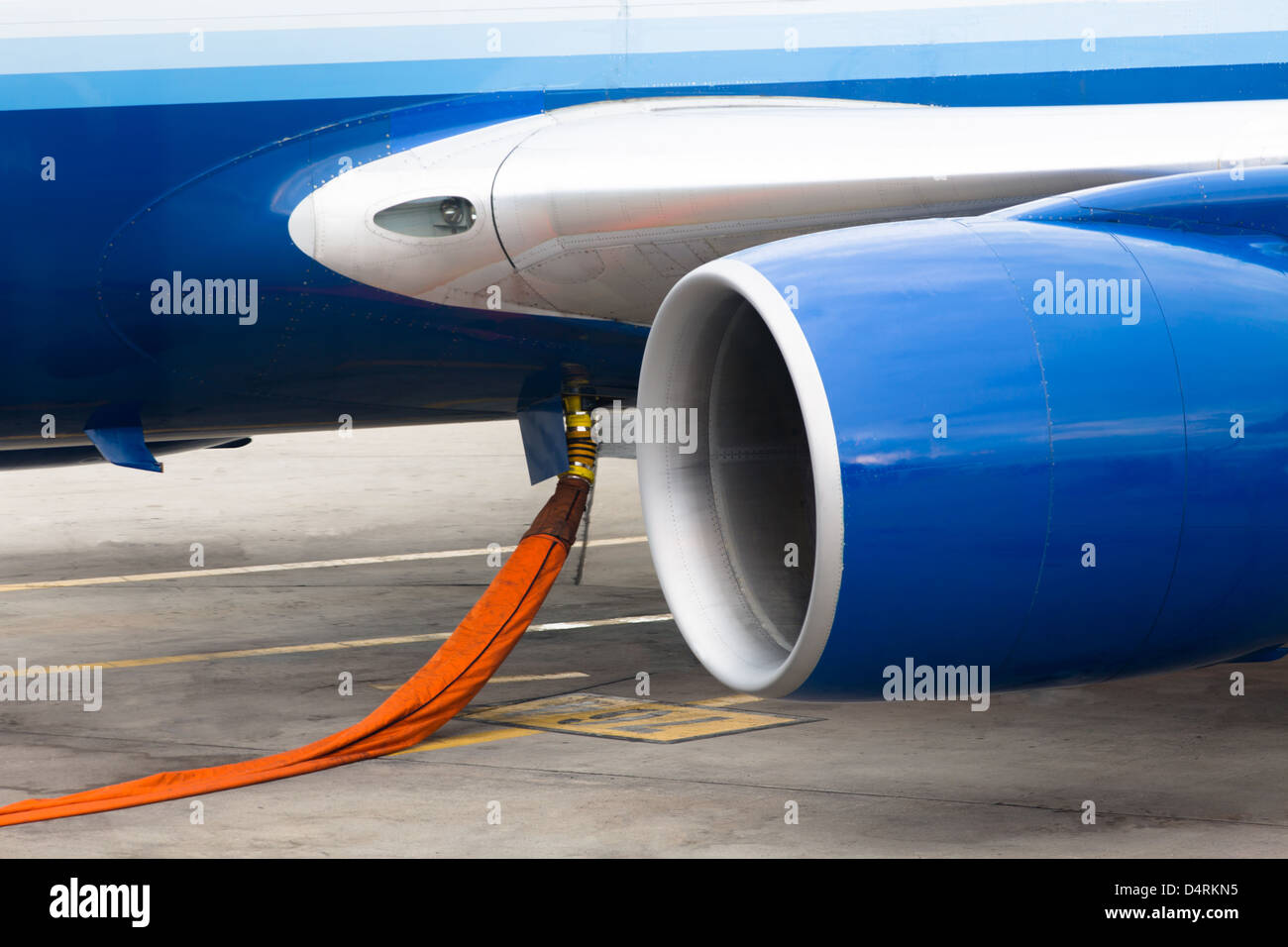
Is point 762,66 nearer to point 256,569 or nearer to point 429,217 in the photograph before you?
point 429,217

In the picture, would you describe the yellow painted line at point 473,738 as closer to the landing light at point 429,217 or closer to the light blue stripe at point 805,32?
the landing light at point 429,217

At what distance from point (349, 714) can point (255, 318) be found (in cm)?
182

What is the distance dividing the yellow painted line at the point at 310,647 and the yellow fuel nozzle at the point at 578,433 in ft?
4.75

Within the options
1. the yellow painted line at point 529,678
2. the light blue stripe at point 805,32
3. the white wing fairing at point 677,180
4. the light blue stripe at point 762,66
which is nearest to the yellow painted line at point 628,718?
the yellow painted line at point 529,678

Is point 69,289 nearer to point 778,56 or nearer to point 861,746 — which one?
point 778,56

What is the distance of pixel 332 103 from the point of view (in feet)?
21.5

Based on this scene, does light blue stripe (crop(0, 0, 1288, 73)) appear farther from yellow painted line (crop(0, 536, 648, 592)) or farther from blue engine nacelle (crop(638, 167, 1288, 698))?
yellow painted line (crop(0, 536, 648, 592))

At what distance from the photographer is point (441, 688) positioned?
6652 millimetres

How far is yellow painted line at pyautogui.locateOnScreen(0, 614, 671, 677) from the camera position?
8.52 metres

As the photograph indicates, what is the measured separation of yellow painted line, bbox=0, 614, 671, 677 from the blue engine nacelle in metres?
4.38

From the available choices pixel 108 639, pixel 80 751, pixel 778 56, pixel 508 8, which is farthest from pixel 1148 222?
pixel 108 639

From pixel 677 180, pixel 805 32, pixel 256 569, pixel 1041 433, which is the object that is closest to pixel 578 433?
pixel 677 180

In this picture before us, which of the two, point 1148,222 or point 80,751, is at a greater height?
point 1148,222

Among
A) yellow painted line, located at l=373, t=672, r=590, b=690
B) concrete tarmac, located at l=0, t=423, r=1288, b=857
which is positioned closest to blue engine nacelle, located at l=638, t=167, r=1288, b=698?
concrete tarmac, located at l=0, t=423, r=1288, b=857
